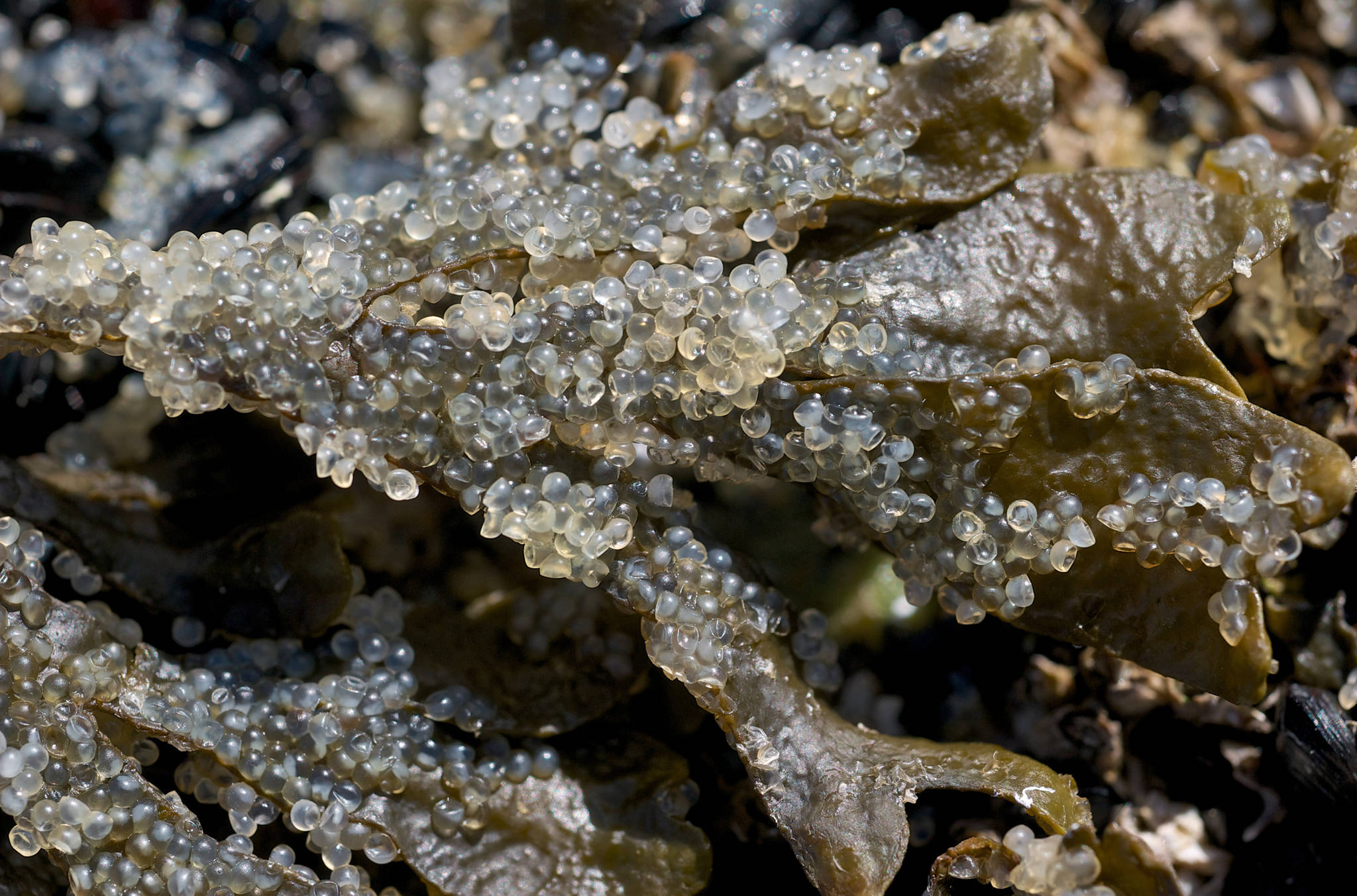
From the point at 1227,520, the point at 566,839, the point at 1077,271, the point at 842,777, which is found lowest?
the point at 566,839

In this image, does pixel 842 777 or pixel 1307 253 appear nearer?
pixel 842 777

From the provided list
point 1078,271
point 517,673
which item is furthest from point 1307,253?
point 517,673

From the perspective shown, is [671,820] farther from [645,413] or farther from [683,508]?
[645,413]

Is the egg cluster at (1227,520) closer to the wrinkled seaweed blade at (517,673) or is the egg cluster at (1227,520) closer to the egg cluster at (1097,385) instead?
the egg cluster at (1097,385)

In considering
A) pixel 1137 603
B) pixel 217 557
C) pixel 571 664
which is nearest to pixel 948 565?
pixel 1137 603

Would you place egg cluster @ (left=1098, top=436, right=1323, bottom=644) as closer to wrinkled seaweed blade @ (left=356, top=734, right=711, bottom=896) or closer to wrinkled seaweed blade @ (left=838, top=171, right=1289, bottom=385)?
wrinkled seaweed blade @ (left=838, top=171, right=1289, bottom=385)

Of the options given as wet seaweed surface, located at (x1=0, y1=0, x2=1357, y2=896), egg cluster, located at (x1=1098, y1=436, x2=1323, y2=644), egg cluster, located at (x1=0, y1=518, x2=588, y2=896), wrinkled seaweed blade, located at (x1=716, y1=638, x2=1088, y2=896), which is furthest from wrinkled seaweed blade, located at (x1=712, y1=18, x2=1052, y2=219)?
egg cluster, located at (x1=0, y1=518, x2=588, y2=896)

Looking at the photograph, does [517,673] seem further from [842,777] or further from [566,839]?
[842,777]
